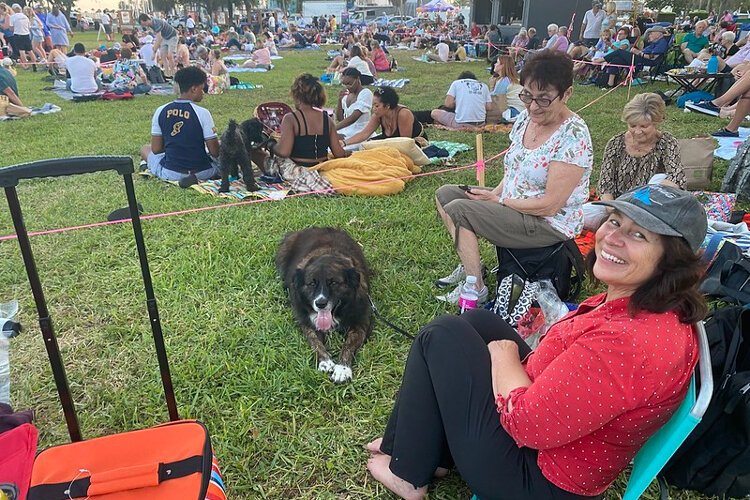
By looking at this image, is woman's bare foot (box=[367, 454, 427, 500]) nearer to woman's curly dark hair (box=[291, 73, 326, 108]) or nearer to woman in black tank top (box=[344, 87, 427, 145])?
woman's curly dark hair (box=[291, 73, 326, 108])

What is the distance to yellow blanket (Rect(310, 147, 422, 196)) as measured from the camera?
5.80 metres

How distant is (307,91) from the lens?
220 inches

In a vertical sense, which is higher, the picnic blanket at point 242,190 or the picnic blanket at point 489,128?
the picnic blanket at point 489,128

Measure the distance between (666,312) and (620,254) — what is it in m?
0.22

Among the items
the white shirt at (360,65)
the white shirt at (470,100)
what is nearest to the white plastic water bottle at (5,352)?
the white shirt at (470,100)

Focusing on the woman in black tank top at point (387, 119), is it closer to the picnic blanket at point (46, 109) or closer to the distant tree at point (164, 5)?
the picnic blanket at point (46, 109)

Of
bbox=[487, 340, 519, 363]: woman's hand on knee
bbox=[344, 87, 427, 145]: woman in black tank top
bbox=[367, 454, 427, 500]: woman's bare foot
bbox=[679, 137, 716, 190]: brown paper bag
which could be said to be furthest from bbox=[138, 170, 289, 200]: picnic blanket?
bbox=[679, 137, 716, 190]: brown paper bag

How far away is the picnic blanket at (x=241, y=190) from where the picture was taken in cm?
577

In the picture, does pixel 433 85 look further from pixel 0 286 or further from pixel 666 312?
pixel 666 312

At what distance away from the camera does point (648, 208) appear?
1.53 metres

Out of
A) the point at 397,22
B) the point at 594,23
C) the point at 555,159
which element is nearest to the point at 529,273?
the point at 555,159

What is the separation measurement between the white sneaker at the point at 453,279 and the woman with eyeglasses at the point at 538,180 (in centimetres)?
29

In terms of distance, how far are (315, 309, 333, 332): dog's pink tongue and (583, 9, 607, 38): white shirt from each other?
1776cm

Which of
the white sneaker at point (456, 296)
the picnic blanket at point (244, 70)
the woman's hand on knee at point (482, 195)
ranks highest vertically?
the picnic blanket at point (244, 70)
